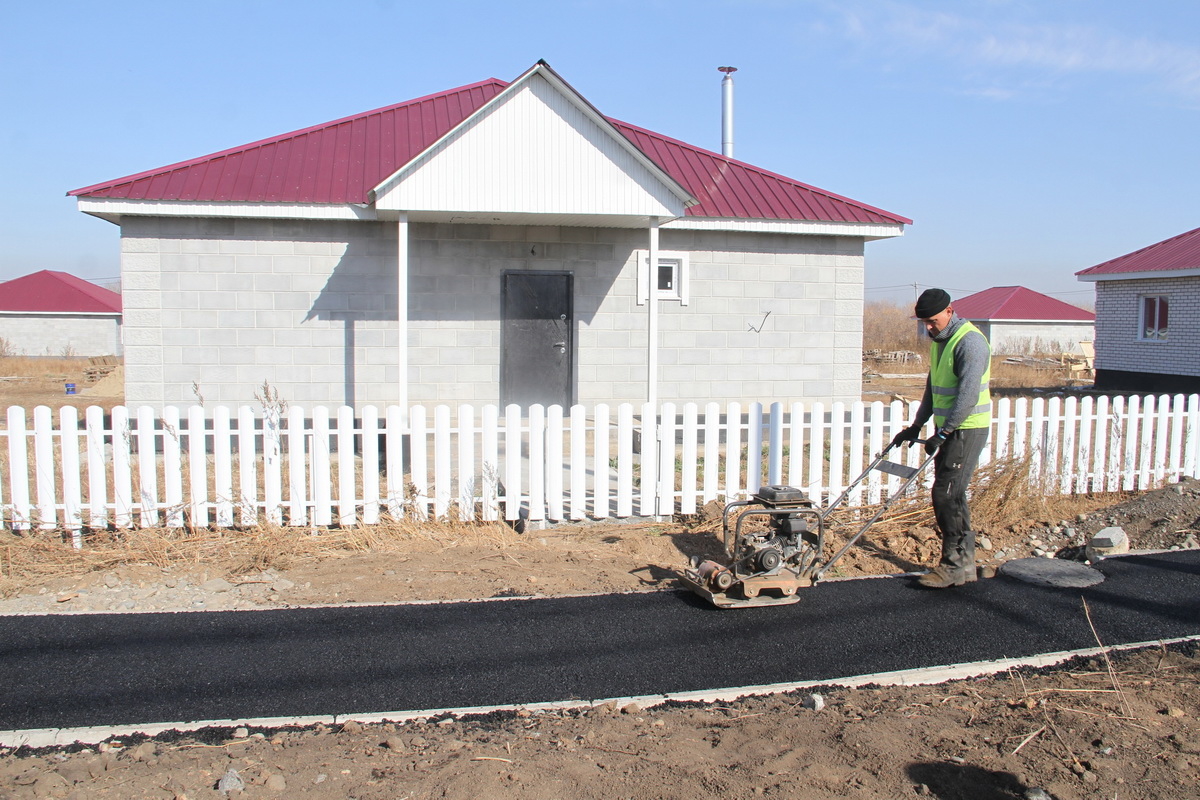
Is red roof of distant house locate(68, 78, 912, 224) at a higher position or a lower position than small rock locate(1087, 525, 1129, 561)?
higher

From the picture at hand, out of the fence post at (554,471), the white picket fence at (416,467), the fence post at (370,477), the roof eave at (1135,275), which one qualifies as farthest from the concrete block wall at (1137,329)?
the fence post at (370,477)

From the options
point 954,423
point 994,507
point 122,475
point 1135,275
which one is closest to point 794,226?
point 994,507

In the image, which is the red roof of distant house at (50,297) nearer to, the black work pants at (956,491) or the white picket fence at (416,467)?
the white picket fence at (416,467)

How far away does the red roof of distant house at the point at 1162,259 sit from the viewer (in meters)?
24.3

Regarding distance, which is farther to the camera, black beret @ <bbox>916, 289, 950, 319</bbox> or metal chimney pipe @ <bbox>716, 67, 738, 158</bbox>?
metal chimney pipe @ <bbox>716, 67, 738, 158</bbox>

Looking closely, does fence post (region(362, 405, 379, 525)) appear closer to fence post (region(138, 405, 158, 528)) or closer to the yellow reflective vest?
fence post (region(138, 405, 158, 528))

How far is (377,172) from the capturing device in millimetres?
12117

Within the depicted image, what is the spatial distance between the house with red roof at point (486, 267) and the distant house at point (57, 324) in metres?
34.3

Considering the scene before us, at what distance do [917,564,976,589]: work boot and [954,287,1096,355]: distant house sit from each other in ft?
134

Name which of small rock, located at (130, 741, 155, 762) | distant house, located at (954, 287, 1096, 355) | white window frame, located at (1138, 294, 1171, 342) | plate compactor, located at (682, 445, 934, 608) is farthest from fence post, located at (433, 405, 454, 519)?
distant house, located at (954, 287, 1096, 355)

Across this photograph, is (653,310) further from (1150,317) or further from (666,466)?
(1150,317)

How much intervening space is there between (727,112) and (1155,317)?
1461 cm

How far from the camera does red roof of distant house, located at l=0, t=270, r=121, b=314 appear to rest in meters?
41.8

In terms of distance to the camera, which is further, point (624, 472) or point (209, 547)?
point (624, 472)
